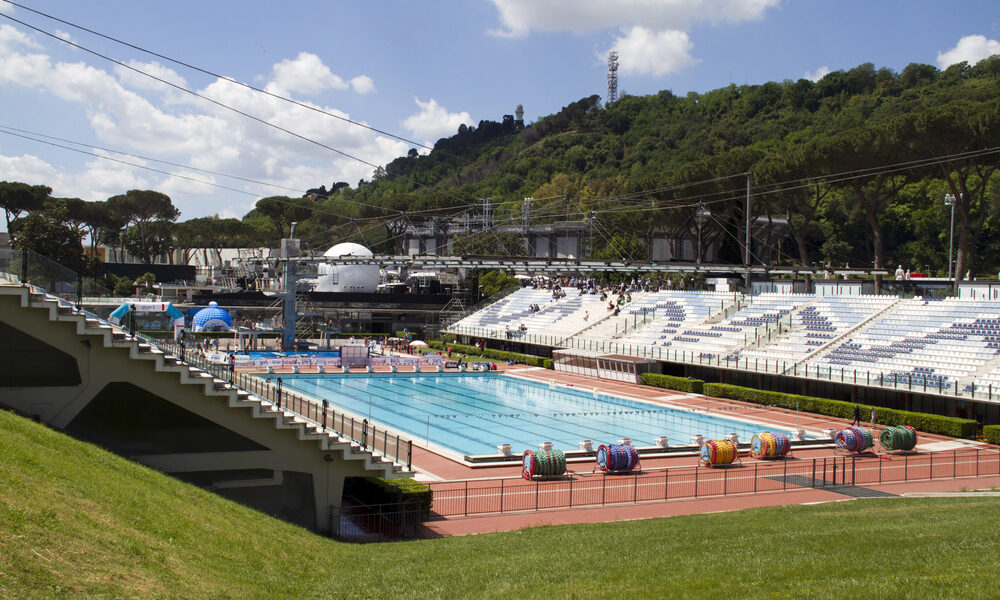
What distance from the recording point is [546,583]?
1105 centimetres

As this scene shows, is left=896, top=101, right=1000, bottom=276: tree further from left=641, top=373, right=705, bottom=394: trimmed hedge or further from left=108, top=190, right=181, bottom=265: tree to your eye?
left=108, top=190, right=181, bottom=265: tree

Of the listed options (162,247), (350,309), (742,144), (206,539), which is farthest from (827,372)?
(162,247)

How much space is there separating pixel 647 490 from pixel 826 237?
7197cm

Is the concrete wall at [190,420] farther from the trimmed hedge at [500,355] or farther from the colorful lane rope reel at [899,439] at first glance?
the trimmed hedge at [500,355]

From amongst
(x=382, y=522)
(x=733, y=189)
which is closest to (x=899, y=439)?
(x=382, y=522)

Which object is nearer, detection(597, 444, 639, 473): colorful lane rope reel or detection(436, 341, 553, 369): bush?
detection(597, 444, 639, 473): colorful lane rope reel

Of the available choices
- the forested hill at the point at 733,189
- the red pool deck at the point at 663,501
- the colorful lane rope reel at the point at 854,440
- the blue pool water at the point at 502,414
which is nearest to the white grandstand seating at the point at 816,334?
the red pool deck at the point at 663,501

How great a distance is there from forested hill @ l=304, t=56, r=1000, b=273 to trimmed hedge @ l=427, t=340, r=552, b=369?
14003 millimetres

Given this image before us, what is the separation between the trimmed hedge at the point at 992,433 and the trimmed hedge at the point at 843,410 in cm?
57

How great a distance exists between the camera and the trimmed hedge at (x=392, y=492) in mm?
18000

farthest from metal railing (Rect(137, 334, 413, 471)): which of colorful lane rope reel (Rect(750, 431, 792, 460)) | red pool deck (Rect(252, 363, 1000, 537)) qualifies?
colorful lane rope reel (Rect(750, 431, 792, 460))

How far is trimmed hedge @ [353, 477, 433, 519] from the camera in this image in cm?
1800

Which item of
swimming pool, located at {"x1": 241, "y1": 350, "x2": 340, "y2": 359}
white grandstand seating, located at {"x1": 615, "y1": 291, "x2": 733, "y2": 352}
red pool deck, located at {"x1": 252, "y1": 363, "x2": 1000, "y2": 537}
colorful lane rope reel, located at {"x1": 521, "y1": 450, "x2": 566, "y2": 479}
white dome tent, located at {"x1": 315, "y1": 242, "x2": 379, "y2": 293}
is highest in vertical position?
white dome tent, located at {"x1": 315, "y1": 242, "x2": 379, "y2": 293}

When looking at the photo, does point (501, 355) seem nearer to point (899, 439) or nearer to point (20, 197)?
point (899, 439)
